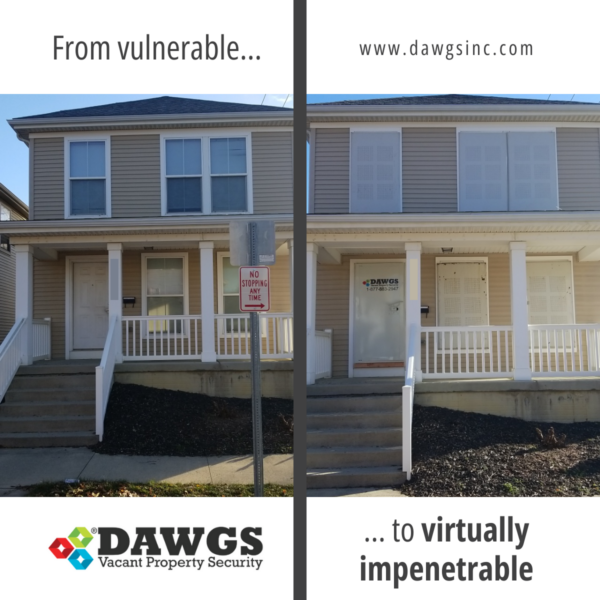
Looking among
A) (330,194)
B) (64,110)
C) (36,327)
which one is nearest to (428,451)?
(330,194)

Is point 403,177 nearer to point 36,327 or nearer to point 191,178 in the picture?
point 191,178

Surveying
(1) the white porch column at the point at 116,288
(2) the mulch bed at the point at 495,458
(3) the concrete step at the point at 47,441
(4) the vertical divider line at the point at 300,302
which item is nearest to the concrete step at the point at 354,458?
(2) the mulch bed at the point at 495,458

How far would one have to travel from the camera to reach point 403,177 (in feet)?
37.1

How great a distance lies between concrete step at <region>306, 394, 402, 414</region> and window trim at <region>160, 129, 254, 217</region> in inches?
163

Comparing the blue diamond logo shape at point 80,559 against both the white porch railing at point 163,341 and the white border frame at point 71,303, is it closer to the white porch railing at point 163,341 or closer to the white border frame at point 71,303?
the white porch railing at point 163,341

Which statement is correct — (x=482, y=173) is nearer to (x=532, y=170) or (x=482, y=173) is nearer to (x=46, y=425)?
(x=532, y=170)

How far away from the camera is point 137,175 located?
11.9 meters

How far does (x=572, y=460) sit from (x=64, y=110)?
992 centimetres

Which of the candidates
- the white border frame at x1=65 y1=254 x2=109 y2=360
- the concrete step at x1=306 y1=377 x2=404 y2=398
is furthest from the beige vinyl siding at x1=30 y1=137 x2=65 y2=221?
the concrete step at x1=306 y1=377 x2=404 y2=398

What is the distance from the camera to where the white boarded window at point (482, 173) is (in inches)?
444

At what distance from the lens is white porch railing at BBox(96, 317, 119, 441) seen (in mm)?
8961

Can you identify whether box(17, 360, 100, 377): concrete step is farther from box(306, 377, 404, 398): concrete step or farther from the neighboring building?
box(306, 377, 404, 398): concrete step

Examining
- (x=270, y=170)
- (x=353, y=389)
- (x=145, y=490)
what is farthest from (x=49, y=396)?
(x=270, y=170)

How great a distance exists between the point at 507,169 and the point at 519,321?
2.85 m
